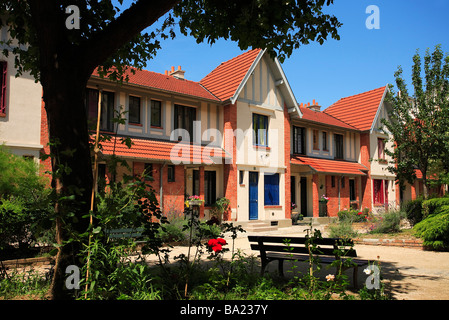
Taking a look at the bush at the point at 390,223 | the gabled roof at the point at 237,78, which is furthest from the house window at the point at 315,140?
the bush at the point at 390,223

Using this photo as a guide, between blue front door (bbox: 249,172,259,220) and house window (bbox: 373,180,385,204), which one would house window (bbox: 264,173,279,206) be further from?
house window (bbox: 373,180,385,204)

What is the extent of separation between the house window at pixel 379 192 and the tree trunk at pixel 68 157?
26.5m

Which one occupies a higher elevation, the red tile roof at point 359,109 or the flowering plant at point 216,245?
the red tile roof at point 359,109

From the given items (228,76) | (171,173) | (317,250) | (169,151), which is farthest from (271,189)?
(317,250)

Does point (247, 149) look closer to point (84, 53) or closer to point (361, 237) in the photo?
point (361, 237)

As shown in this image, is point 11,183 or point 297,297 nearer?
point 297,297

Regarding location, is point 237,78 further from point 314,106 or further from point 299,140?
point 314,106

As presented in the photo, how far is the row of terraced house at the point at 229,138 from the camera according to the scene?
14.1m

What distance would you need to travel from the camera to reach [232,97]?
1808cm

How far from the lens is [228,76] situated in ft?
66.6

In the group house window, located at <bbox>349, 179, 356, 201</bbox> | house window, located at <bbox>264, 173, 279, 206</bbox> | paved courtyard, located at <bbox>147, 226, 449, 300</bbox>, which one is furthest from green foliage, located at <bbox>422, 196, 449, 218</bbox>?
house window, located at <bbox>349, 179, 356, 201</bbox>

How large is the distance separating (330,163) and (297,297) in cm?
2062

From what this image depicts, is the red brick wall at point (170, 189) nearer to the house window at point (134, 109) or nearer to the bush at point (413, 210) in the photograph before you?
the house window at point (134, 109)

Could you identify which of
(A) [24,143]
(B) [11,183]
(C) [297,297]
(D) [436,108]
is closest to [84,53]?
(C) [297,297]
